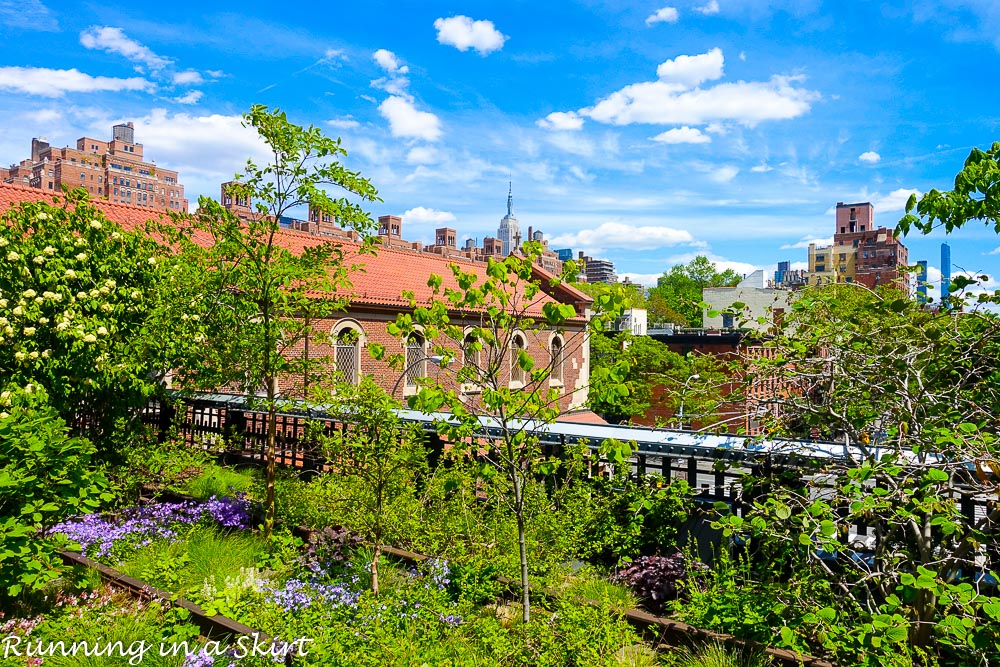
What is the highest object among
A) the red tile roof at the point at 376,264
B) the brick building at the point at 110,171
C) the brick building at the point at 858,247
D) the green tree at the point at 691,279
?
the brick building at the point at 110,171

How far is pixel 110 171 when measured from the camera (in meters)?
143

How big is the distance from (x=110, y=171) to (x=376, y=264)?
487ft

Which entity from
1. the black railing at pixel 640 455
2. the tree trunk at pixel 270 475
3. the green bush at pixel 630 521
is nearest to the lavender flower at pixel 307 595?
the tree trunk at pixel 270 475

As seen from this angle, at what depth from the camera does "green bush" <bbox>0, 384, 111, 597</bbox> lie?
4.71 meters

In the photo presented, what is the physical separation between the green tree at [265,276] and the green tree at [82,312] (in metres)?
0.75

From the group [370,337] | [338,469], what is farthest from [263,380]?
[370,337]

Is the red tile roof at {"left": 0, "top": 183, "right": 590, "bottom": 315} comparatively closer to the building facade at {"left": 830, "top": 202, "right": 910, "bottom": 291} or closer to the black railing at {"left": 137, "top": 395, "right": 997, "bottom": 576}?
the black railing at {"left": 137, "top": 395, "right": 997, "bottom": 576}

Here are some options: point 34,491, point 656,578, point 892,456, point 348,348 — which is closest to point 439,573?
point 656,578

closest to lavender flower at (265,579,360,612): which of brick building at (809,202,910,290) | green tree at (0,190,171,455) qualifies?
green tree at (0,190,171,455)

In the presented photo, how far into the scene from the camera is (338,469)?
6.73m

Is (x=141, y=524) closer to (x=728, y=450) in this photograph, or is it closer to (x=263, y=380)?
(x=263, y=380)

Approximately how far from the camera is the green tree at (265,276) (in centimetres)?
665

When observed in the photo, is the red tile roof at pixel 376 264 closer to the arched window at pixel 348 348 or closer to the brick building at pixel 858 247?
the arched window at pixel 348 348

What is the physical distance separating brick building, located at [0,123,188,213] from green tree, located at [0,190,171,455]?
133457 millimetres
